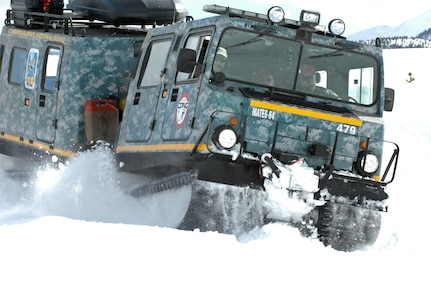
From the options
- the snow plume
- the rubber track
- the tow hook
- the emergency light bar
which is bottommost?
the snow plume

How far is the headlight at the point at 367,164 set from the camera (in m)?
9.88

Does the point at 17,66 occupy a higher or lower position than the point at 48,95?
higher

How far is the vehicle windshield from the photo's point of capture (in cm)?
984

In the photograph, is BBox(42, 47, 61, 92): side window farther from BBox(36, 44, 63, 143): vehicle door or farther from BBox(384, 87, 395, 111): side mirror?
BBox(384, 87, 395, 111): side mirror

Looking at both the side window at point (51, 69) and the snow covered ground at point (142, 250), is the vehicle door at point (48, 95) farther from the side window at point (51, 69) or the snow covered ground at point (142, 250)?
the snow covered ground at point (142, 250)

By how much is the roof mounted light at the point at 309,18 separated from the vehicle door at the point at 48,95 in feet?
12.2

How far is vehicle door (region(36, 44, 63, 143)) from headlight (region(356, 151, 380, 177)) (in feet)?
14.2

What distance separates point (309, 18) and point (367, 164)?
158 cm

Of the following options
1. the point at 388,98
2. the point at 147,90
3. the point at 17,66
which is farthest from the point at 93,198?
the point at 388,98

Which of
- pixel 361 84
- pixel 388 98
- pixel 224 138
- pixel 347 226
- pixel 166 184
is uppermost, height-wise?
pixel 361 84

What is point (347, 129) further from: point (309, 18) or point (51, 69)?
point (51, 69)

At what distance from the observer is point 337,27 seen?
10.3 meters

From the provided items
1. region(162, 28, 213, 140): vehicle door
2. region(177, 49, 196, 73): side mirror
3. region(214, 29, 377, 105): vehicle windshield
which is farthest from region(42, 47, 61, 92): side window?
region(214, 29, 377, 105): vehicle windshield

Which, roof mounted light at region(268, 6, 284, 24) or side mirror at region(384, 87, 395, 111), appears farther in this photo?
side mirror at region(384, 87, 395, 111)
